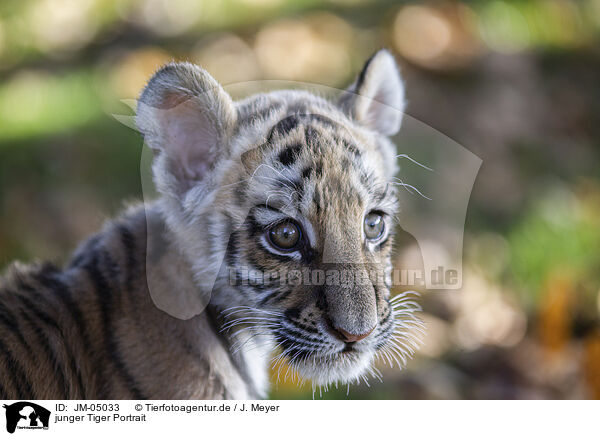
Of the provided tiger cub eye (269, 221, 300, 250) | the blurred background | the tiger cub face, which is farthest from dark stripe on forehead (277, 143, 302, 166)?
the blurred background

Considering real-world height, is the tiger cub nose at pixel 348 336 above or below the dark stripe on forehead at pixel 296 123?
below

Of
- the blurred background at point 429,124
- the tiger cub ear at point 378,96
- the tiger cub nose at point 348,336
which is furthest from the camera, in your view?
the blurred background at point 429,124

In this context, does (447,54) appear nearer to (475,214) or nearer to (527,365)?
(475,214)

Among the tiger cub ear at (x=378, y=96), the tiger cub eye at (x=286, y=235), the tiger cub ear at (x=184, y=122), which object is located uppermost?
the tiger cub ear at (x=378, y=96)

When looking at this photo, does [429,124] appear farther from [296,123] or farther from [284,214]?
[284,214]

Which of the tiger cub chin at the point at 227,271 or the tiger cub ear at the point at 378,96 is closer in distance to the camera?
the tiger cub chin at the point at 227,271

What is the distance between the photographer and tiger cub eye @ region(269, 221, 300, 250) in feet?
3.76

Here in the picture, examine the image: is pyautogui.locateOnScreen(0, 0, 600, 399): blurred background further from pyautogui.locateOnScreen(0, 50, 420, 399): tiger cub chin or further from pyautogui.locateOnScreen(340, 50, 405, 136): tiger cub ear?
pyautogui.locateOnScreen(0, 50, 420, 399): tiger cub chin

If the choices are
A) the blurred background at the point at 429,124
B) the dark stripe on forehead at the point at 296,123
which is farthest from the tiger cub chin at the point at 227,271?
the blurred background at the point at 429,124

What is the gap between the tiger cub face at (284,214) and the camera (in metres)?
1.13

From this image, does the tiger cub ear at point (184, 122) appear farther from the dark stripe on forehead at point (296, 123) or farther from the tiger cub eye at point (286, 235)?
the tiger cub eye at point (286, 235)

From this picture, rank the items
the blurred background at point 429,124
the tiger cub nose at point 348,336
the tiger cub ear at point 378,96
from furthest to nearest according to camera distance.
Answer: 1. the blurred background at point 429,124
2. the tiger cub ear at point 378,96
3. the tiger cub nose at point 348,336

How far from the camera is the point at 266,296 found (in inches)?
46.3
